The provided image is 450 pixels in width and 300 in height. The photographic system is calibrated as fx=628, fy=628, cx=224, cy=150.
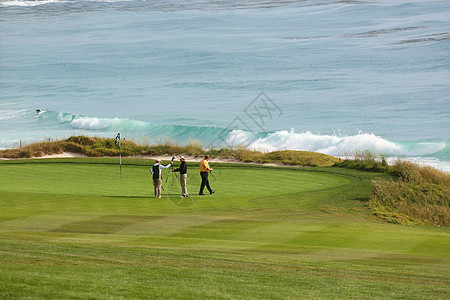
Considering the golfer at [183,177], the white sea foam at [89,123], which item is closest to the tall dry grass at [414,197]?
the golfer at [183,177]

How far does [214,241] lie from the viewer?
14.7 meters

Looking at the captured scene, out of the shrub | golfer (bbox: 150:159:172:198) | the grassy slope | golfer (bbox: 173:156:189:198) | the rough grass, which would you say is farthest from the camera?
the rough grass

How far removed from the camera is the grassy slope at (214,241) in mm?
9070

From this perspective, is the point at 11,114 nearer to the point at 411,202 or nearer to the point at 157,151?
the point at 157,151

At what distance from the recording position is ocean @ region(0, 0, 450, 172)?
66062 millimetres

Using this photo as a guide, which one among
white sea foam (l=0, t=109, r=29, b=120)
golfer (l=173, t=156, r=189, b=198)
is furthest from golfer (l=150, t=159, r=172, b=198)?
white sea foam (l=0, t=109, r=29, b=120)

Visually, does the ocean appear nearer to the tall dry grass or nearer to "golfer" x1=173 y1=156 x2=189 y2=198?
the tall dry grass

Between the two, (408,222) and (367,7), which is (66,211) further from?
(367,7)

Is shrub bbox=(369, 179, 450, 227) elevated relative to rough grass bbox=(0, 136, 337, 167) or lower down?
lower down

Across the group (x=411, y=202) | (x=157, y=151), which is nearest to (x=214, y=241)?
(x=411, y=202)

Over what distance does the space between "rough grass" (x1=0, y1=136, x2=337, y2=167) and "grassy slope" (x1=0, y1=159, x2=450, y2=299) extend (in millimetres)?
5521

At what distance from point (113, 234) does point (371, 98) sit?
65323 millimetres

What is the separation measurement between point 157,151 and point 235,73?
59038mm

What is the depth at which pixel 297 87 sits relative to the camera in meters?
86.8
